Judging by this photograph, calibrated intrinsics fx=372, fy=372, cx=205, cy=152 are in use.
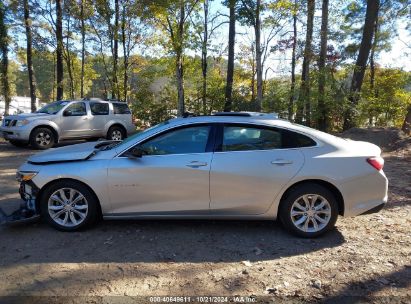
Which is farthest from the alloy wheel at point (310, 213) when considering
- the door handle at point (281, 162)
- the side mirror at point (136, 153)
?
the side mirror at point (136, 153)

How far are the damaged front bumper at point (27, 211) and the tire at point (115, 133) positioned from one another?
8.88 meters

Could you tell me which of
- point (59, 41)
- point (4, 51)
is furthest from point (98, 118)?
point (4, 51)

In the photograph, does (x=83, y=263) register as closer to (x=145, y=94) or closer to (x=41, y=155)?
(x=41, y=155)

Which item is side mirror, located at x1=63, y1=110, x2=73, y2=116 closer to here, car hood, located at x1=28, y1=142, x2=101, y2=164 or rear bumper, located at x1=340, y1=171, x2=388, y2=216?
car hood, located at x1=28, y1=142, x2=101, y2=164

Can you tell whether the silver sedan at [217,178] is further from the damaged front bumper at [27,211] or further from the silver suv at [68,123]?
the silver suv at [68,123]

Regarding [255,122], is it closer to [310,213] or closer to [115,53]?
[310,213]

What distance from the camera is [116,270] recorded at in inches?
153

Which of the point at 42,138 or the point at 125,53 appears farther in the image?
the point at 125,53

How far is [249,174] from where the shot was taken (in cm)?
461

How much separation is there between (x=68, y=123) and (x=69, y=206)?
8538mm

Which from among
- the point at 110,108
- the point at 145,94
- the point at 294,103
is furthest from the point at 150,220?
the point at 145,94

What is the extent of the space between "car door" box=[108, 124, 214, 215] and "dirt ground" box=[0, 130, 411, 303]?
401mm

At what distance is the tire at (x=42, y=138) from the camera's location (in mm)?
11947

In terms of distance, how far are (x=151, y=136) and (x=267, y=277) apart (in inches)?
88.0
